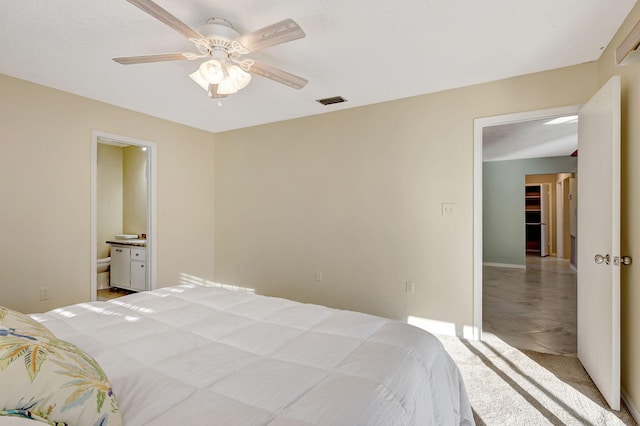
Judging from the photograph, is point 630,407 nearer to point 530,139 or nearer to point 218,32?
point 218,32

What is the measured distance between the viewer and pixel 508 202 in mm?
7559

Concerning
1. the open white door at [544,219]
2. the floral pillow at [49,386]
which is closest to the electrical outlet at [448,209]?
the floral pillow at [49,386]

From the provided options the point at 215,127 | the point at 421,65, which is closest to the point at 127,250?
the point at 215,127

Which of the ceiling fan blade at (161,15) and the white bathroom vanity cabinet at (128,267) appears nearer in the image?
the ceiling fan blade at (161,15)

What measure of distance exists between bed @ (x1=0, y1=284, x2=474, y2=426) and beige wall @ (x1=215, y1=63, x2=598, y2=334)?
1.74 m

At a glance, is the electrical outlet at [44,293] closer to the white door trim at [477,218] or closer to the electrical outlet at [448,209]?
the electrical outlet at [448,209]

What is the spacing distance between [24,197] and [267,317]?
9.64 feet

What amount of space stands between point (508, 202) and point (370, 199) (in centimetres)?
541

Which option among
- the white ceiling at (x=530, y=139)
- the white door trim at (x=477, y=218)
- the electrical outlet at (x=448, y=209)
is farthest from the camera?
the white ceiling at (x=530, y=139)

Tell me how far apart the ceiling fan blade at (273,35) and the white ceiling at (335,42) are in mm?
237

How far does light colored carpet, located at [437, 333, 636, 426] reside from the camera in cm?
193

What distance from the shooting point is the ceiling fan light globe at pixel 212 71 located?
84.2 inches

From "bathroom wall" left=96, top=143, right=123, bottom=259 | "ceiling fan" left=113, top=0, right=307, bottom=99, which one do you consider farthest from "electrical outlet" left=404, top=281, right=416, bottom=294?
"bathroom wall" left=96, top=143, right=123, bottom=259

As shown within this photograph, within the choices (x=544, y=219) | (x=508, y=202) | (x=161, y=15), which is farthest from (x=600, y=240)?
(x=544, y=219)
